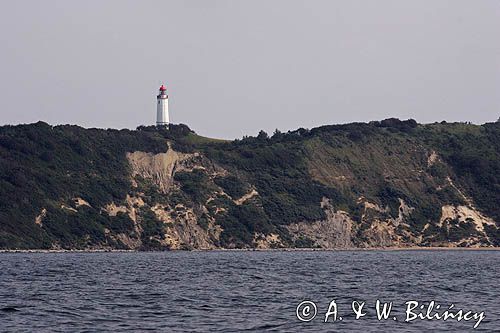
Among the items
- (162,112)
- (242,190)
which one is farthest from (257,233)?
(162,112)

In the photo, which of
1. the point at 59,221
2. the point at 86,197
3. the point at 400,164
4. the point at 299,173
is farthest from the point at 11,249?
the point at 400,164

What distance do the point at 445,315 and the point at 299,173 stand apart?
415ft

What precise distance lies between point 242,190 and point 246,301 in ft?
365

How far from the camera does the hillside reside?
5551 inches

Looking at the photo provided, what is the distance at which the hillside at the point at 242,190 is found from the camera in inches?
5551

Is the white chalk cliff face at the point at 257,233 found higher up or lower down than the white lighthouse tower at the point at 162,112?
lower down

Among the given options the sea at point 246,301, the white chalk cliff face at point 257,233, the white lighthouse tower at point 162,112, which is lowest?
the sea at point 246,301

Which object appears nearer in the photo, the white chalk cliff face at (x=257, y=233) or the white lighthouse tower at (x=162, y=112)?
the white chalk cliff face at (x=257, y=233)

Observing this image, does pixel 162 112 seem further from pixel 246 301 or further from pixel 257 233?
pixel 246 301

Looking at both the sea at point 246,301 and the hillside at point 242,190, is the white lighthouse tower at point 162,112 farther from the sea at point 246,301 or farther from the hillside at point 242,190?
the sea at point 246,301

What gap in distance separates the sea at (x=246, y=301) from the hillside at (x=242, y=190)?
64437mm

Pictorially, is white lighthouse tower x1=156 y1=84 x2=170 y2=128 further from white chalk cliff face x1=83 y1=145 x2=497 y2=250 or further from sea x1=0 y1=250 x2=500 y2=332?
sea x1=0 y1=250 x2=500 y2=332

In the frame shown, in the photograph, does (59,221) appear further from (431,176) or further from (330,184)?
(431,176)

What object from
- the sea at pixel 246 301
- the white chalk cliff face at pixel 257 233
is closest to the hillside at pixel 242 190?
the white chalk cliff face at pixel 257 233
